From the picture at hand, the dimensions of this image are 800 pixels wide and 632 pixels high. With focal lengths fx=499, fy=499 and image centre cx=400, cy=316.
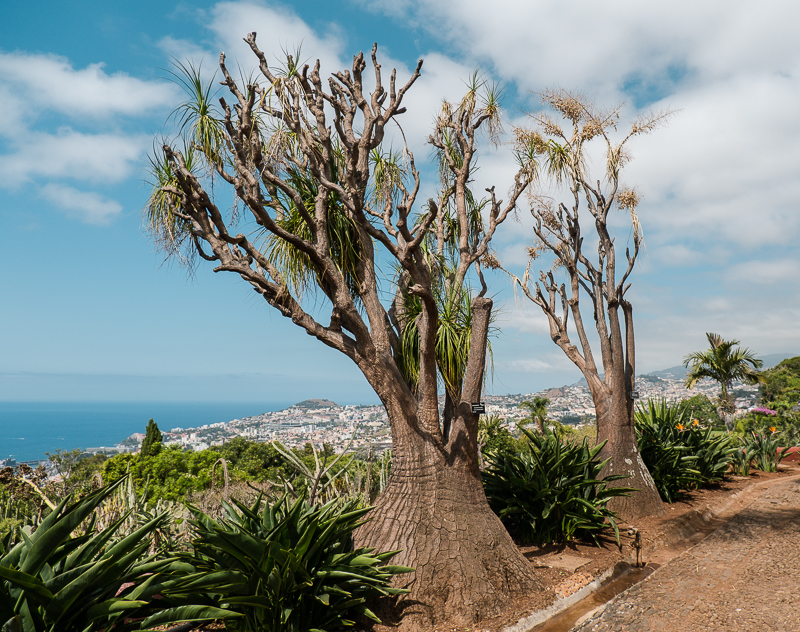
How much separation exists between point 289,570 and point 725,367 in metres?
18.7

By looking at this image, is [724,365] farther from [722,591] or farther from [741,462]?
[722,591]

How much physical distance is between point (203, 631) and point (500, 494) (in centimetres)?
386

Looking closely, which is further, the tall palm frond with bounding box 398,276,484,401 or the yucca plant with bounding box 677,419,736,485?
the yucca plant with bounding box 677,419,736,485

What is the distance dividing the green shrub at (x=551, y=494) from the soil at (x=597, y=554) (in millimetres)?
227

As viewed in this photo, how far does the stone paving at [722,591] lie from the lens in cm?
388

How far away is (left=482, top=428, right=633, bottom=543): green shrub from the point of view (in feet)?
19.8

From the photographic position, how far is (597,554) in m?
5.80

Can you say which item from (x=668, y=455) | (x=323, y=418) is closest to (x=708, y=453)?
(x=668, y=455)

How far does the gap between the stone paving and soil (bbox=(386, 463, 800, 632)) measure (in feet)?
1.47

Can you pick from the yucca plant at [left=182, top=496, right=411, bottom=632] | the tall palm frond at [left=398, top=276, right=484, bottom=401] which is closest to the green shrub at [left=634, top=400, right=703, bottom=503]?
the tall palm frond at [left=398, top=276, right=484, bottom=401]

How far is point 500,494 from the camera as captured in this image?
6.44 m

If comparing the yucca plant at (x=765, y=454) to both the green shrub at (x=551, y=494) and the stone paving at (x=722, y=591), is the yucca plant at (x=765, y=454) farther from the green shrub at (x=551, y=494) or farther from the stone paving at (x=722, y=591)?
the green shrub at (x=551, y=494)

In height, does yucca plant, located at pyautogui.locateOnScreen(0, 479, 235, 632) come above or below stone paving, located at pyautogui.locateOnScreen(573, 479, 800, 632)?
above

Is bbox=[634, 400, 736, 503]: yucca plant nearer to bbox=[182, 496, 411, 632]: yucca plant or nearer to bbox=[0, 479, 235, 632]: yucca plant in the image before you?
bbox=[182, 496, 411, 632]: yucca plant
